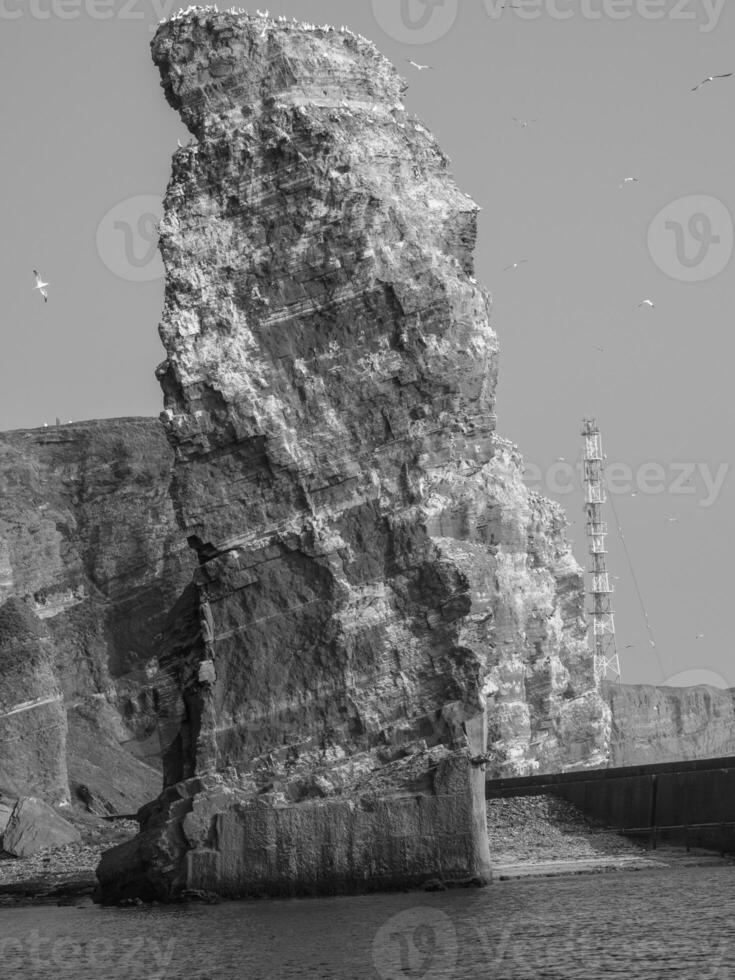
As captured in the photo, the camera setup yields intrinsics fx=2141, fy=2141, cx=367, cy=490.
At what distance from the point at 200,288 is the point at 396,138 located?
490 centimetres

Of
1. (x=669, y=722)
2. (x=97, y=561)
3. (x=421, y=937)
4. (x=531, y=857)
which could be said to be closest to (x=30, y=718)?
(x=97, y=561)

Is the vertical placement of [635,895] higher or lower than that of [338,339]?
lower

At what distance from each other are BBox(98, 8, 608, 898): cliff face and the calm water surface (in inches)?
60.2

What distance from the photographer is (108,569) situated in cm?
8225

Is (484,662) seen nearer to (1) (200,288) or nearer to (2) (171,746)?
(2) (171,746)

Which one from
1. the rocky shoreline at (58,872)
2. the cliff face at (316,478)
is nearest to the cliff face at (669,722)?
the rocky shoreline at (58,872)

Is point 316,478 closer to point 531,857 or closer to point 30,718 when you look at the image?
point 531,857

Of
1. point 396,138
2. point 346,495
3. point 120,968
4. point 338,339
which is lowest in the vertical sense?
point 120,968

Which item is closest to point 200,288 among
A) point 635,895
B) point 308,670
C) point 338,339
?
point 338,339

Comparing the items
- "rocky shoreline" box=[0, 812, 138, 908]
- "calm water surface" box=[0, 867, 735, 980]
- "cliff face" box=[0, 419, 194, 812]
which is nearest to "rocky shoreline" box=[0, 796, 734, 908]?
"rocky shoreline" box=[0, 812, 138, 908]

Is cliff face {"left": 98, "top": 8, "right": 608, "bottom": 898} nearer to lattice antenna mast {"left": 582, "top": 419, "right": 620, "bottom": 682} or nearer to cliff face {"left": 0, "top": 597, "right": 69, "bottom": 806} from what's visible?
cliff face {"left": 0, "top": 597, "right": 69, "bottom": 806}

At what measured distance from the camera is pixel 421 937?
30.0m

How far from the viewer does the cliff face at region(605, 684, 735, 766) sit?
385 ft

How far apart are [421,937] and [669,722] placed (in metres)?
96.1
